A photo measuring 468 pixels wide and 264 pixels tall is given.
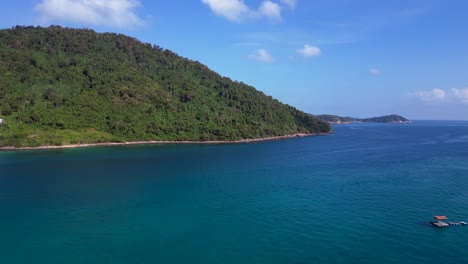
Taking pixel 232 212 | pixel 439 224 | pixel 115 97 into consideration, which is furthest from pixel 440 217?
pixel 115 97

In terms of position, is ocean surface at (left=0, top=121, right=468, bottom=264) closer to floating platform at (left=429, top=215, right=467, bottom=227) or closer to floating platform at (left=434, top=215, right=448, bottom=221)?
floating platform at (left=429, top=215, right=467, bottom=227)

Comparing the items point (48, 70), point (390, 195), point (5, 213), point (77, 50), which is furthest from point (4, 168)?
point (77, 50)

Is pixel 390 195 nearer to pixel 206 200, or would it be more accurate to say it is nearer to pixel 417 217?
pixel 417 217

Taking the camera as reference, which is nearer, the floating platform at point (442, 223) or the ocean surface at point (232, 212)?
the ocean surface at point (232, 212)

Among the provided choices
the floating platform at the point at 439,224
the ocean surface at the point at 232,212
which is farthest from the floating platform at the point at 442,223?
the ocean surface at the point at 232,212

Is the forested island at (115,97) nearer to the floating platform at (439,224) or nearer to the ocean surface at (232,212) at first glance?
the ocean surface at (232,212)

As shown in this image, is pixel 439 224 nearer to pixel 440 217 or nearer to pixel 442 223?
pixel 442 223
